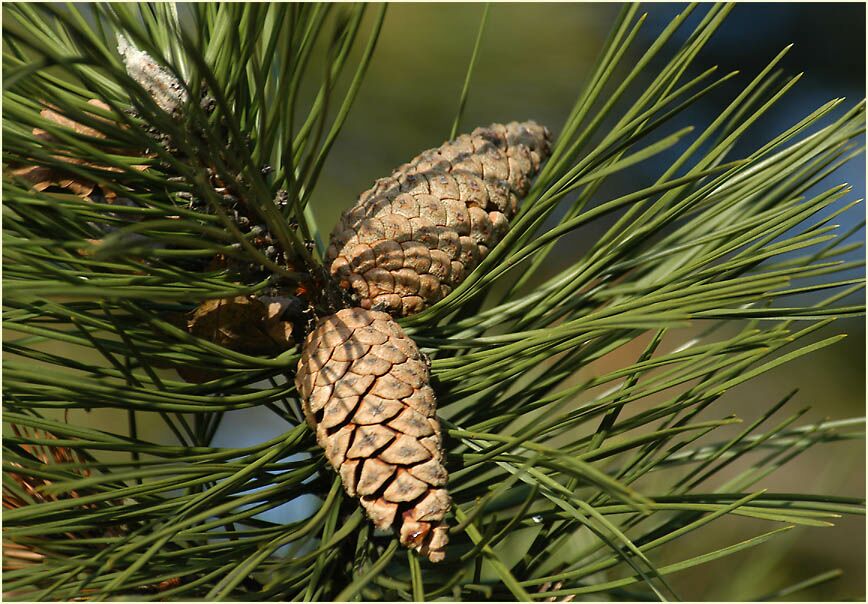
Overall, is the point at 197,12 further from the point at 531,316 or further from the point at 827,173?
the point at 827,173

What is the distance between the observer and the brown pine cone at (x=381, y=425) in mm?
476

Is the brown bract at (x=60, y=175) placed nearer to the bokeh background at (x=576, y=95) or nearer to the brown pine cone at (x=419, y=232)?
the brown pine cone at (x=419, y=232)

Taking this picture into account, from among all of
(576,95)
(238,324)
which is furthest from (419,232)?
(576,95)

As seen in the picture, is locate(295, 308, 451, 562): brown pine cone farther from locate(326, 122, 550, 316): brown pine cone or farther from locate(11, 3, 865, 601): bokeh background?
locate(11, 3, 865, 601): bokeh background

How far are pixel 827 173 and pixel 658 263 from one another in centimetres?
15

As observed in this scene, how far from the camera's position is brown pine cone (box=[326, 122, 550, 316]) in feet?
1.82

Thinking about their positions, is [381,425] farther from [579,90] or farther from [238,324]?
[579,90]

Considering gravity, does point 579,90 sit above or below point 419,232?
above

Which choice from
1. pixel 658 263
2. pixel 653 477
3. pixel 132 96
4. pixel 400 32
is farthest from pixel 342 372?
pixel 400 32

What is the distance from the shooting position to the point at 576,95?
1.43m

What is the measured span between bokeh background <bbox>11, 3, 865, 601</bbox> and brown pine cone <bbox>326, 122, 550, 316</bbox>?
70 cm

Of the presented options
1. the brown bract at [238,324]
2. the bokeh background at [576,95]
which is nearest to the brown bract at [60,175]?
the brown bract at [238,324]

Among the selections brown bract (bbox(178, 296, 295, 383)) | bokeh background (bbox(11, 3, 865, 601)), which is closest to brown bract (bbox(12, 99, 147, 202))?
brown bract (bbox(178, 296, 295, 383))

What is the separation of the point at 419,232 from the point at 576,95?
0.97 m
